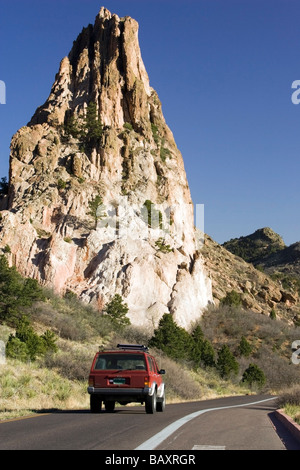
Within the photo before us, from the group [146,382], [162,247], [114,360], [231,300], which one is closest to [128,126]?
[162,247]

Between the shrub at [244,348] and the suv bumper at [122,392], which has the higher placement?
the suv bumper at [122,392]

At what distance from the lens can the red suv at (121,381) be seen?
48.6ft

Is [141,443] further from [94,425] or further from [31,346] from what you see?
[31,346]

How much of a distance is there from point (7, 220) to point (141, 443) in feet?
172

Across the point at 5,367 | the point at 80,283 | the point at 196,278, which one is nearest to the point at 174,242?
the point at 196,278

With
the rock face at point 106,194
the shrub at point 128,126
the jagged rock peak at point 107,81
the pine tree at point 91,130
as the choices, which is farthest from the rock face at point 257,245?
the pine tree at point 91,130

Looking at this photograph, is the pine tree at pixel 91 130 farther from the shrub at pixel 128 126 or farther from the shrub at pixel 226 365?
the shrub at pixel 226 365

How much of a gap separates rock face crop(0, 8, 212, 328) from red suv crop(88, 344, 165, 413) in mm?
39541

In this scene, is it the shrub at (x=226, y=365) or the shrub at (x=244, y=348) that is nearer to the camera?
the shrub at (x=226, y=365)

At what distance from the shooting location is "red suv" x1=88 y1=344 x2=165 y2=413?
48.6 ft

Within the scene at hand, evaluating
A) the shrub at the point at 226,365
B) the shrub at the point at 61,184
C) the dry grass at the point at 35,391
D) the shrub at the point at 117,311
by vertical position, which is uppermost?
the shrub at the point at 61,184

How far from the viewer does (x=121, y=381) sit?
1491 cm

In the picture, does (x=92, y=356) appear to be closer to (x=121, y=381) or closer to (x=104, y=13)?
(x=121, y=381)

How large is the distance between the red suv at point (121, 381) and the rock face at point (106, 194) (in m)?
39.5
